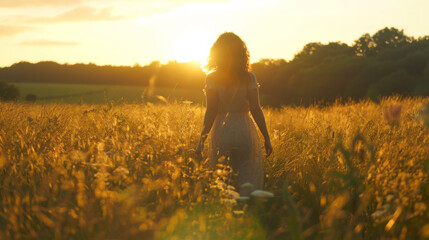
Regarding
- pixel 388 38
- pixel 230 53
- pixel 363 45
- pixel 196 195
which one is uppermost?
pixel 388 38

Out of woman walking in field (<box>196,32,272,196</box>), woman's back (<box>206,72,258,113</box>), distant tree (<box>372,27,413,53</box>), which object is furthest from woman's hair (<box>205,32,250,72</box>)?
distant tree (<box>372,27,413,53</box>)

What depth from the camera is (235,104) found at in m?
3.70

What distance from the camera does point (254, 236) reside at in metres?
2.21

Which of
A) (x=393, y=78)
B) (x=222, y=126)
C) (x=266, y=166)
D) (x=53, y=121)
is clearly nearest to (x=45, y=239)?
(x=222, y=126)

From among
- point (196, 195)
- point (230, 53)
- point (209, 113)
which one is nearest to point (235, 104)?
point (209, 113)

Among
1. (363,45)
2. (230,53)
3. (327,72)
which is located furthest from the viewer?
(363,45)

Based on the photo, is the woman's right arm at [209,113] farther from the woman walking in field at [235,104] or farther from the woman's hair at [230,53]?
the woman's hair at [230,53]

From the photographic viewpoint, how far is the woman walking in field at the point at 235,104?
12.0ft

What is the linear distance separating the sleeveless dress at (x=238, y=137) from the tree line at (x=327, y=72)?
2422 cm

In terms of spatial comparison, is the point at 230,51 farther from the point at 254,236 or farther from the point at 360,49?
the point at 360,49

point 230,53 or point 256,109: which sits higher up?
point 230,53

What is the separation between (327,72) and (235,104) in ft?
130

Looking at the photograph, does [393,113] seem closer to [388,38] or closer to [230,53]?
[230,53]

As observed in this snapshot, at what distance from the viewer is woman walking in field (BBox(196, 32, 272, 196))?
3.66m
